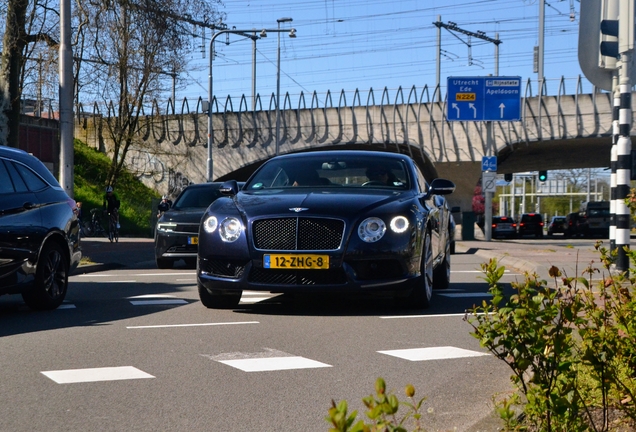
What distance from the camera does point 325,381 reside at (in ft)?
19.2

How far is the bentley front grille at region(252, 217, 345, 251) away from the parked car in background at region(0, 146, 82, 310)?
7.56 feet

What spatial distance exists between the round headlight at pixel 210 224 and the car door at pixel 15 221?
1635 mm

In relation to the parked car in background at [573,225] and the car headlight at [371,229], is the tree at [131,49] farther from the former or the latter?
the parked car in background at [573,225]

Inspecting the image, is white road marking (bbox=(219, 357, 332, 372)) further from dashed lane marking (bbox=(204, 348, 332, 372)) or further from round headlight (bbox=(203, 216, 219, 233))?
round headlight (bbox=(203, 216, 219, 233))

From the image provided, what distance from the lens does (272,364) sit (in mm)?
6441

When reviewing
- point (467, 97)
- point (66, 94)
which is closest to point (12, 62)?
point (66, 94)

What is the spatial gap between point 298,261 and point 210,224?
992 mm

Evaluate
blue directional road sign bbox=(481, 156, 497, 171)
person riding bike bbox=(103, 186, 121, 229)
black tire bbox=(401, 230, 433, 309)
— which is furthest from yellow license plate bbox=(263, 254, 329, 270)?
blue directional road sign bbox=(481, 156, 497, 171)

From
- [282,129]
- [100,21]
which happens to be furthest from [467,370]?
[282,129]

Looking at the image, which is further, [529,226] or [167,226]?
[529,226]

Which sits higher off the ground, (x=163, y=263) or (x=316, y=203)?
(x=316, y=203)

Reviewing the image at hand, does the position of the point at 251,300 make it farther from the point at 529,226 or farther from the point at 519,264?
the point at 529,226

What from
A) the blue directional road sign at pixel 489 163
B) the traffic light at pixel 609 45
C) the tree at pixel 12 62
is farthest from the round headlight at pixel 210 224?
the blue directional road sign at pixel 489 163

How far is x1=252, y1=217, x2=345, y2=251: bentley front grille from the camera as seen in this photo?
8.92 metres
